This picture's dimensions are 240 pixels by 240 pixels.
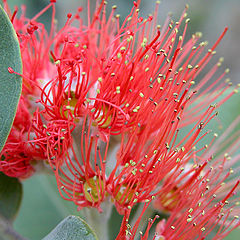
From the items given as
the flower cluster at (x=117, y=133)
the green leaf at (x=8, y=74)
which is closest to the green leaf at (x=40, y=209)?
the flower cluster at (x=117, y=133)

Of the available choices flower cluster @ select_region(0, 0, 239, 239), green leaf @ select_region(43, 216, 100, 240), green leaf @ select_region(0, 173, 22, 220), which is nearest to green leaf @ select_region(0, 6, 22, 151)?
flower cluster @ select_region(0, 0, 239, 239)

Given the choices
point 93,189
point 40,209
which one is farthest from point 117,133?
point 40,209

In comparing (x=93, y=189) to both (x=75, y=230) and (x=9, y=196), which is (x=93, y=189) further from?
(x=9, y=196)

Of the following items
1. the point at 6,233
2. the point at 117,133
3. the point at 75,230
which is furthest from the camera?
the point at 6,233

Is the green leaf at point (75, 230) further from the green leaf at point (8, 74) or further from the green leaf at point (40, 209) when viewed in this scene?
the green leaf at point (40, 209)

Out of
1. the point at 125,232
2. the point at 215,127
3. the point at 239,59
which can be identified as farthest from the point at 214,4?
the point at 125,232
